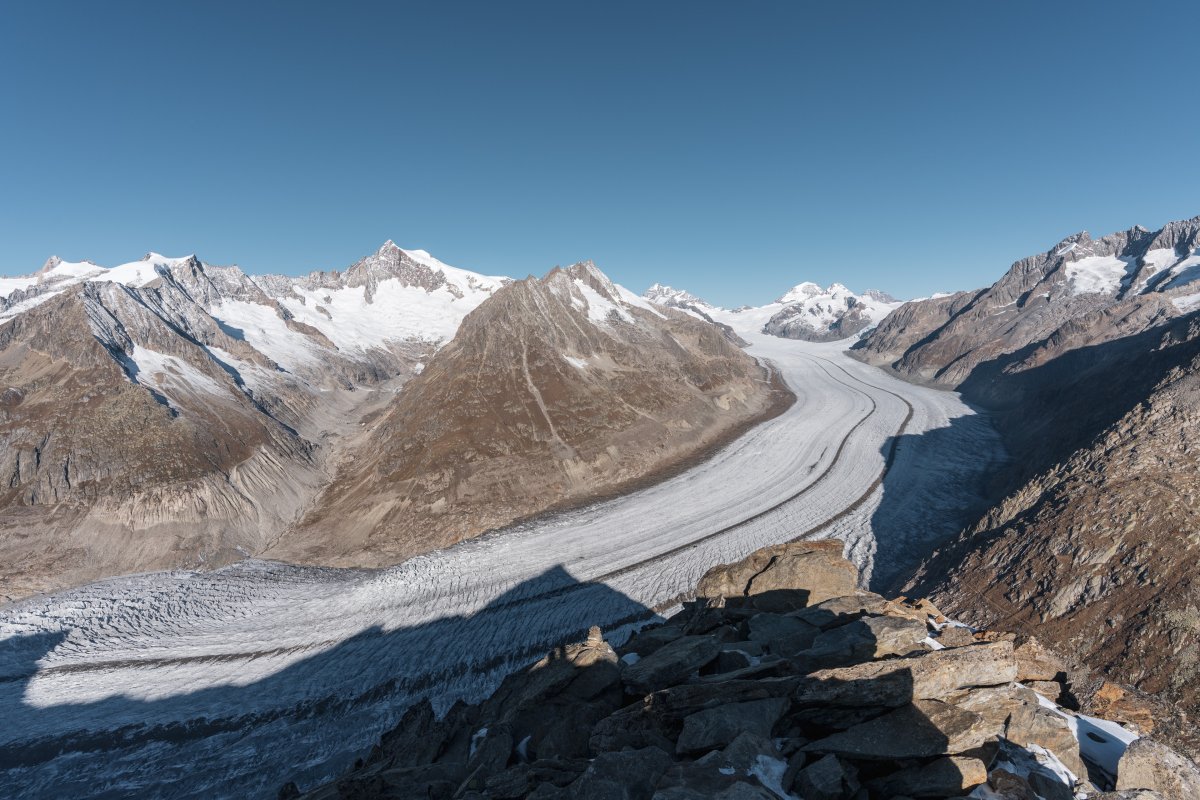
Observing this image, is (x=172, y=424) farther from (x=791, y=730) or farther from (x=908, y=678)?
(x=908, y=678)

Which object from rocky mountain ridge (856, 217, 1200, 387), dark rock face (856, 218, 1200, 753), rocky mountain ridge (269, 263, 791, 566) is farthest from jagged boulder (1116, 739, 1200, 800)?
rocky mountain ridge (856, 217, 1200, 387)

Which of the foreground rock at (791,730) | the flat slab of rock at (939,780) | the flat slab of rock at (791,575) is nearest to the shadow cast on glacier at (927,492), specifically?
the flat slab of rock at (791,575)

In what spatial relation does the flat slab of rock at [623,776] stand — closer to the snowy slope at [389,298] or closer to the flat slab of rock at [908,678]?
the flat slab of rock at [908,678]

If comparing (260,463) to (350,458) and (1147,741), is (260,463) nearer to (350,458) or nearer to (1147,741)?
(350,458)

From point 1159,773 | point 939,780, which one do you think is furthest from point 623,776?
point 1159,773

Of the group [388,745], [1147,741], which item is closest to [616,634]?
[388,745]

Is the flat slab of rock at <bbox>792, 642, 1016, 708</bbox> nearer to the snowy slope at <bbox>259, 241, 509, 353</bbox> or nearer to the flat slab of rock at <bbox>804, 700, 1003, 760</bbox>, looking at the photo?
the flat slab of rock at <bbox>804, 700, 1003, 760</bbox>
